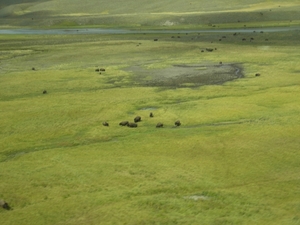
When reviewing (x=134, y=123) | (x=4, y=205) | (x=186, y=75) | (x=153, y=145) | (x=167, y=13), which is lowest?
(x=186, y=75)

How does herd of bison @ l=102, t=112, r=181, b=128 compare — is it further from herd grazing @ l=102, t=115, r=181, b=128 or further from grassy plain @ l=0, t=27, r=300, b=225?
grassy plain @ l=0, t=27, r=300, b=225

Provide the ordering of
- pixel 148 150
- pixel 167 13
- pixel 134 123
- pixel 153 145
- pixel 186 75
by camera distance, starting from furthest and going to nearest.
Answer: pixel 167 13 → pixel 186 75 → pixel 134 123 → pixel 153 145 → pixel 148 150

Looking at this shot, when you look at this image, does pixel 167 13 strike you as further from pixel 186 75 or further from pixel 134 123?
pixel 134 123

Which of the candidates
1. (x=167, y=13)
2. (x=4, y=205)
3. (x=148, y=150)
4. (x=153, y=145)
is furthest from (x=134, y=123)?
(x=167, y=13)

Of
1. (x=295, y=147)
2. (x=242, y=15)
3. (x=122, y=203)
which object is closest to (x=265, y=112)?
(x=295, y=147)

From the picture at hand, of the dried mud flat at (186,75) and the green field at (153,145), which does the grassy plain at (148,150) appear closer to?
the green field at (153,145)

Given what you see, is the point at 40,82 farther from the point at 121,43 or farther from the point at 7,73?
the point at 121,43
